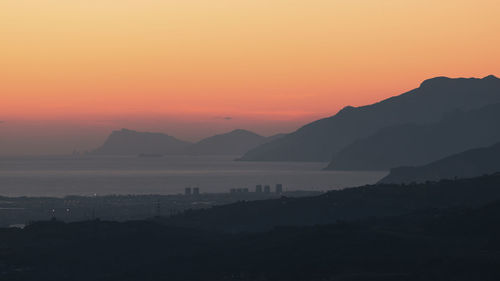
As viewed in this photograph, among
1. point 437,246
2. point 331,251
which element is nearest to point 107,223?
point 331,251

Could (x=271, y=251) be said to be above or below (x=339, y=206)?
below

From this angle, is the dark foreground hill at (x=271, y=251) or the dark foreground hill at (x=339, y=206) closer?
the dark foreground hill at (x=271, y=251)

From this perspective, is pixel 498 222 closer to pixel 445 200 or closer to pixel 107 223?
pixel 445 200

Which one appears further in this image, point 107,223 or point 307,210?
point 307,210

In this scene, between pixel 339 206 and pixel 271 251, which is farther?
pixel 339 206

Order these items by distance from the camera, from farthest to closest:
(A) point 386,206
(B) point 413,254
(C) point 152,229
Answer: (A) point 386,206
(C) point 152,229
(B) point 413,254

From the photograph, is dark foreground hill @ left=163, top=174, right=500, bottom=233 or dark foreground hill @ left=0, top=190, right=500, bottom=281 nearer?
dark foreground hill @ left=0, top=190, right=500, bottom=281

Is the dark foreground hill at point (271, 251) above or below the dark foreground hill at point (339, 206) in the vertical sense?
below

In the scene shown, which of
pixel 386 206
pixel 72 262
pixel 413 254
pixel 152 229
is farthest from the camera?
pixel 386 206
